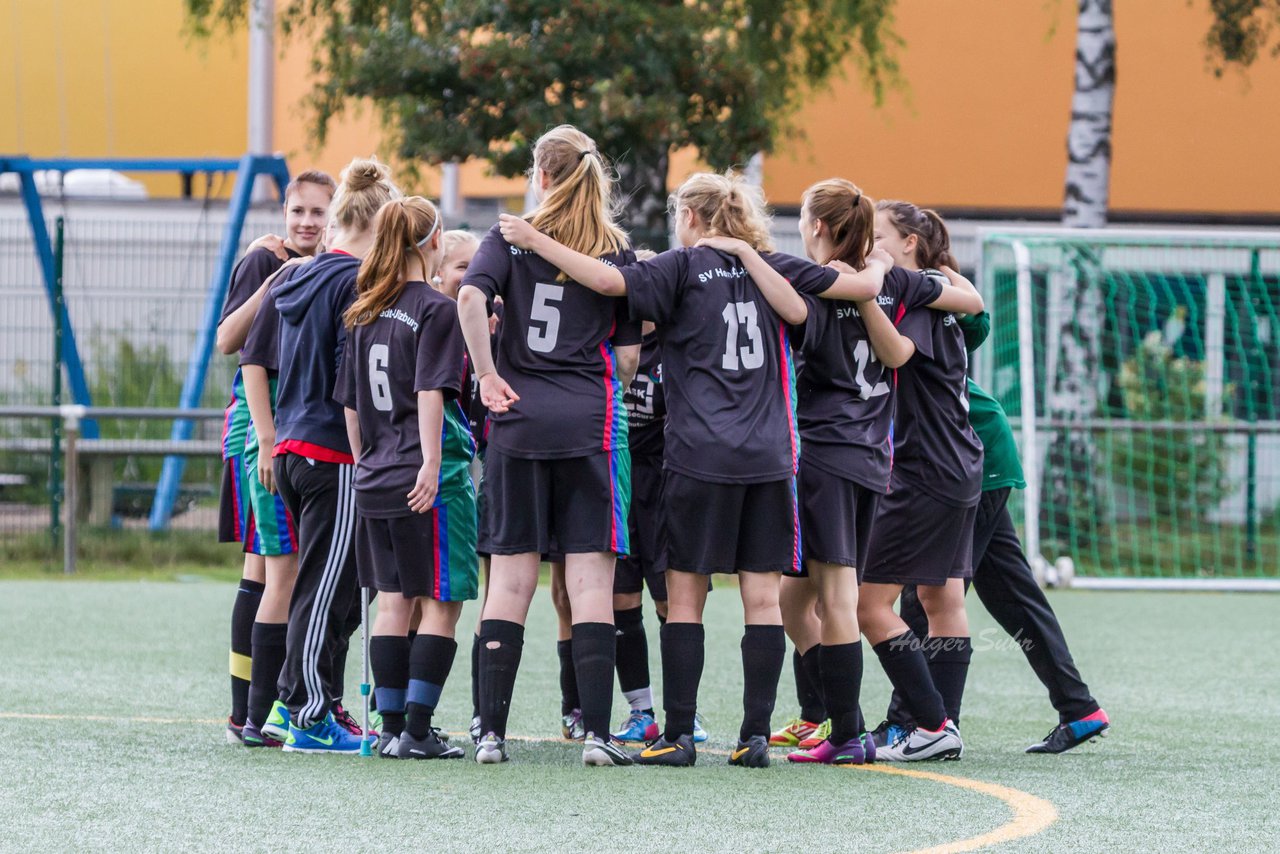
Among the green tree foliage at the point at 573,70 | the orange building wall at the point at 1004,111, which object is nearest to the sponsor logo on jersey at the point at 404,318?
the green tree foliage at the point at 573,70

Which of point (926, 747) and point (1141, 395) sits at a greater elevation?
point (1141, 395)

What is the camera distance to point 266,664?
16.9ft

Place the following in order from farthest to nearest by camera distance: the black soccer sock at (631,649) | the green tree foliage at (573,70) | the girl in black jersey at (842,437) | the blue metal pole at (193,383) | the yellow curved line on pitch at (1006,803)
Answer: the green tree foliage at (573,70), the blue metal pole at (193,383), the black soccer sock at (631,649), the girl in black jersey at (842,437), the yellow curved line on pitch at (1006,803)

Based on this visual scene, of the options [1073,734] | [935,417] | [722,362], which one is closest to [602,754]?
[722,362]

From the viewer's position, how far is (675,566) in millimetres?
4859

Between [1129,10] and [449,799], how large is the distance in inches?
598

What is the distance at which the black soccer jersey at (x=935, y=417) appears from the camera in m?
5.11

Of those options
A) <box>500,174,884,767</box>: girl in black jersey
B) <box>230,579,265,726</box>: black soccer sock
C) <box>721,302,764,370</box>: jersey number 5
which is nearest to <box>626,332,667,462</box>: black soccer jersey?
<box>500,174,884,767</box>: girl in black jersey

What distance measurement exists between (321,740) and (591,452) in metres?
1.18

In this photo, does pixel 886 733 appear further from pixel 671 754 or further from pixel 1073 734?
pixel 671 754

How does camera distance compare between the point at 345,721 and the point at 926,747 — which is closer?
the point at 926,747

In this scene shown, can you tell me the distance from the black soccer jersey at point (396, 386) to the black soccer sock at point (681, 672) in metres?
0.76

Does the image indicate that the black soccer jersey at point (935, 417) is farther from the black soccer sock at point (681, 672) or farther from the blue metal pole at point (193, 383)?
the blue metal pole at point (193, 383)

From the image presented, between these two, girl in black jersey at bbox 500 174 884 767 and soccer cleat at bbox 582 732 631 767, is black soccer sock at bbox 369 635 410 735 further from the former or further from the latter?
girl in black jersey at bbox 500 174 884 767
